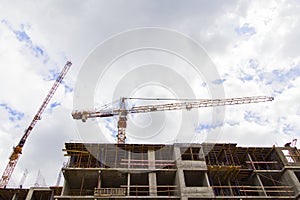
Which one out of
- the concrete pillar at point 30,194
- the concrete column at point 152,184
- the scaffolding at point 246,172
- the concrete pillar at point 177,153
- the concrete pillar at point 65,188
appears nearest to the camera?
the concrete column at point 152,184

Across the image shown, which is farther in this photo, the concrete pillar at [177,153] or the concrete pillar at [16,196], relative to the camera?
the concrete pillar at [16,196]

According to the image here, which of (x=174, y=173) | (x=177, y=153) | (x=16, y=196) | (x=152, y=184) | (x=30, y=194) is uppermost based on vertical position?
(x=177, y=153)

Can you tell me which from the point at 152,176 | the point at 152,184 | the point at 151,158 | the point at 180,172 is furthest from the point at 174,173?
the point at 151,158

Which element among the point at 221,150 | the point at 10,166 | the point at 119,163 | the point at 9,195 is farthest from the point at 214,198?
the point at 10,166

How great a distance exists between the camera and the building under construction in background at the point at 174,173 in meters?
22.3

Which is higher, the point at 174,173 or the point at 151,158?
the point at 151,158

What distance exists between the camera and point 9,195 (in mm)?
26156

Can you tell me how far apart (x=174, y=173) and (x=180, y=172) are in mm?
1024

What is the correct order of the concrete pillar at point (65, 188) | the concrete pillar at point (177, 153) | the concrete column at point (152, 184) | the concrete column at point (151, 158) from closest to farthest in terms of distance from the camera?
1. the concrete column at point (152, 184)
2. the concrete pillar at point (65, 188)
3. the concrete column at point (151, 158)
4. the concrete pillar at point (177, 153)

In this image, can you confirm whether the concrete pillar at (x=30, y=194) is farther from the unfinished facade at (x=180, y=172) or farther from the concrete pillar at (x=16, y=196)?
the unfinished facade at (x=180, y=172)

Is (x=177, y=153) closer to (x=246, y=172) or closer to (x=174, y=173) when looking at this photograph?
(x=174, y=173)

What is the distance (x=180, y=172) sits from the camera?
22.9 m

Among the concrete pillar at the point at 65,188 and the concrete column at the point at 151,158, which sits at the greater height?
the concrete column at the point at 151,158

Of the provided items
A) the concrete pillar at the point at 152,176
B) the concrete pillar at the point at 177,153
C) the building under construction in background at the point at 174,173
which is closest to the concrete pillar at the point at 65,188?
the building under construction in background at the point at 174,173
